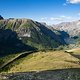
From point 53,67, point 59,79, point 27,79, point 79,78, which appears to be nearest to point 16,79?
point 27,79

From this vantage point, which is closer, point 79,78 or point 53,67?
point 79,78

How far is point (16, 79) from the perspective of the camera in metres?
102

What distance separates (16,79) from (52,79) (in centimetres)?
1530

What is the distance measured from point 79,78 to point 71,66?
46.5m

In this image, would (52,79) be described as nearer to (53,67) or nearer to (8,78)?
(8,78)

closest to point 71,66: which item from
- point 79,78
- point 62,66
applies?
point 62,66

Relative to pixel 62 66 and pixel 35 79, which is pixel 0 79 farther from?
pixel 62 66

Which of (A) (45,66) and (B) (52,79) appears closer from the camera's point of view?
(B) (52,79)

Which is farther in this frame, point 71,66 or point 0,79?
point 71,66

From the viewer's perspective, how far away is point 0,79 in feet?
338

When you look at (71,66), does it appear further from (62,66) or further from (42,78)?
(42,78)

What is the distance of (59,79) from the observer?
332ft

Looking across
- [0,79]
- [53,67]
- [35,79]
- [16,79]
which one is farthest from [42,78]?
[53,67]

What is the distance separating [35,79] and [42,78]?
4058 mm
